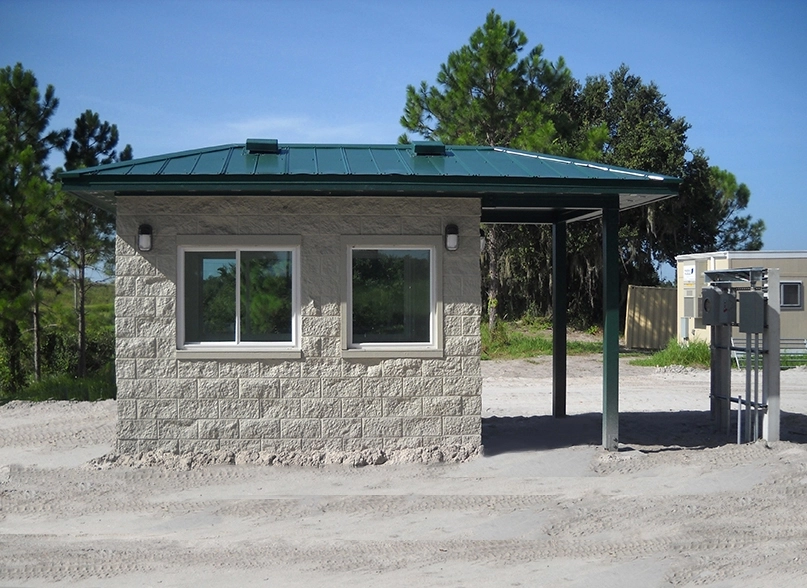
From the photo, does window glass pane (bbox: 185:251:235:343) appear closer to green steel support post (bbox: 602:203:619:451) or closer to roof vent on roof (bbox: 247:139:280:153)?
roof vent on roof (bbox: 247:139:280:153)

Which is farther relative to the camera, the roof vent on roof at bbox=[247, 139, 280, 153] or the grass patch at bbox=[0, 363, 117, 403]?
the grass patch at bbox=[0, 363, 117, 403]

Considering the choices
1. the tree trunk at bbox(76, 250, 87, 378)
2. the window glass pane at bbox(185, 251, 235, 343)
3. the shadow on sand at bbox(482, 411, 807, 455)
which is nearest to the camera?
the window glass pane at bbox(185, 251, 235, 343)

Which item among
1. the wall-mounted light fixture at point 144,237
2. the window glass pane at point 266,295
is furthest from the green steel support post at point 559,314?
the wall-mounted light fixture at point 144,237

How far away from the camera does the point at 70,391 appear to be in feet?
48.2

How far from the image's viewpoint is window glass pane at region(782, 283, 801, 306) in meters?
20.3

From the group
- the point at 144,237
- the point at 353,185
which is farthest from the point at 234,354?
the point at 353,185

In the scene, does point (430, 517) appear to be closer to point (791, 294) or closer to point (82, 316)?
point (82, 316)

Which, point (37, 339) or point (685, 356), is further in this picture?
point (685, 356)

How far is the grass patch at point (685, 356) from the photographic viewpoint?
66.4 ft

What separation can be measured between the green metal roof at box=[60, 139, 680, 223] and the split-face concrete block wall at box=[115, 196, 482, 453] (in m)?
0.25

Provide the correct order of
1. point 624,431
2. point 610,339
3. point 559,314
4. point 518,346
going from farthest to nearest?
point 518,346
point 559,314
point 624,431
point 610,339

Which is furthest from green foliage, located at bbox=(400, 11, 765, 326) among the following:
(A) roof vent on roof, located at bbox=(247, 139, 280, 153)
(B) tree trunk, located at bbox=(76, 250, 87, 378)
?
(A) roof vent on roof, located at bbox=(247, 139, 280, 153)

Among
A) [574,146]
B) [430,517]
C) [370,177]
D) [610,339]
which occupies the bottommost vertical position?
[430,517]

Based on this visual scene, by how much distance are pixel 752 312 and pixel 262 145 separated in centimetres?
610
